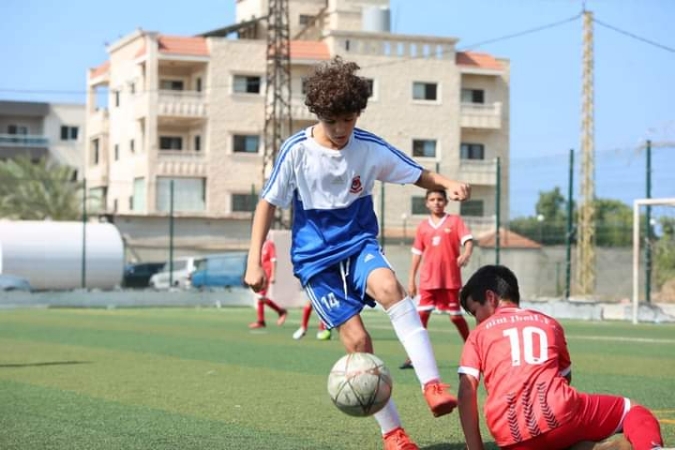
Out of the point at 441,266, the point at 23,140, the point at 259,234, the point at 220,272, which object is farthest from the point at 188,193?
the point at 259,234

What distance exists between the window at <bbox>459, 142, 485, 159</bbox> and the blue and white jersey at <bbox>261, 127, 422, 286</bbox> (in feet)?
198

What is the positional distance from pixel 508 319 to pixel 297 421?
98.7 inches

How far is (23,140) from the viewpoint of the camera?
79.0 meters

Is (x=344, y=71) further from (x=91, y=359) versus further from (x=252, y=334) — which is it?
(x=252, y=334)

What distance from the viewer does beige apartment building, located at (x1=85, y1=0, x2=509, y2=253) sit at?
6284 cm

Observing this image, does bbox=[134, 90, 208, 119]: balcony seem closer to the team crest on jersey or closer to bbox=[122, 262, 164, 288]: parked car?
bbox=[122, 262, 164, 288]: parked car

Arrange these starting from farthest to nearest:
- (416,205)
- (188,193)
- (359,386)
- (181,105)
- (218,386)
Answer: (188,193) → (181,105) → (416,205) → (218,386) → (359,386)

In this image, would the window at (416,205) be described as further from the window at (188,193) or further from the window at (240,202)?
the window at (240,202)

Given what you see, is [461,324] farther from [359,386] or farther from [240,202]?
[240,202]

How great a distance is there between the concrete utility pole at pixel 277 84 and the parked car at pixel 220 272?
1836cm

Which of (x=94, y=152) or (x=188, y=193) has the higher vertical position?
(x=94, y=152)

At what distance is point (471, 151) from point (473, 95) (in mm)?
3167

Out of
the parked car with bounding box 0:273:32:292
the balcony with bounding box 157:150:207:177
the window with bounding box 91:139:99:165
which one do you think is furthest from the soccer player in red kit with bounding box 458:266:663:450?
the window with bounding box 91:139:99:165

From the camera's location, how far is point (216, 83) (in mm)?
62938
